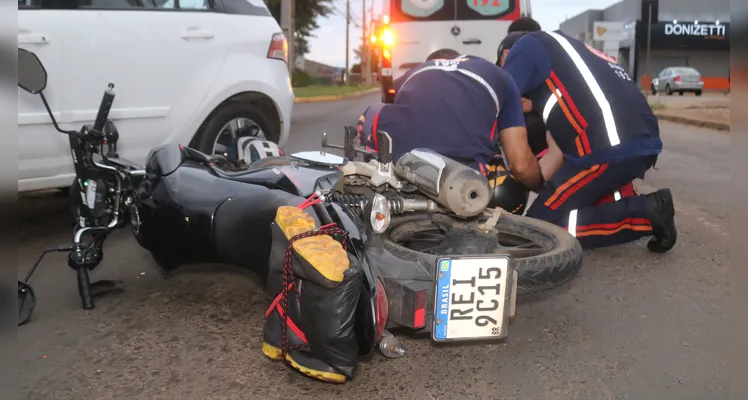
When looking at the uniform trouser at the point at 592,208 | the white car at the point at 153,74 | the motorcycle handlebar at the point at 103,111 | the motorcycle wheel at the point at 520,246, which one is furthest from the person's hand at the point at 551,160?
the motorcycle handlebar at the point at 103,111

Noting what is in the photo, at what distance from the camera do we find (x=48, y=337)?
2.87m

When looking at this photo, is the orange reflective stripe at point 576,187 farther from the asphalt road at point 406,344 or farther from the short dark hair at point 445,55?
the short dark hair at point 445,55

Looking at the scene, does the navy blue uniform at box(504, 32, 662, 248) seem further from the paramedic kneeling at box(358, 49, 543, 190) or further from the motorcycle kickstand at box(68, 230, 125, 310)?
the motorcycle kickstand at box(68, 230, 125, 310)

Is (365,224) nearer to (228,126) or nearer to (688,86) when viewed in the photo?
(228,126)

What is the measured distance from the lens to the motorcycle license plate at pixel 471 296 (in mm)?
2311

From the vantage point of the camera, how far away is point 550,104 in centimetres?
412

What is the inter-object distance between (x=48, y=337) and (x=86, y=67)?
195 cm

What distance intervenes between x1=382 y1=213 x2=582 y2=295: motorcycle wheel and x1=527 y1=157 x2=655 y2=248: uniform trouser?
87 cm

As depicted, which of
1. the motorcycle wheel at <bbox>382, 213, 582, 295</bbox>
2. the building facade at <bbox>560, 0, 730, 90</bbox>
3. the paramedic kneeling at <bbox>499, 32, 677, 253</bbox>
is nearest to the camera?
the motorcycle wheel at <bbox>382, 213, 582, 295</bbox>

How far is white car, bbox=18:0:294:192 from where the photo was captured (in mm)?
4039

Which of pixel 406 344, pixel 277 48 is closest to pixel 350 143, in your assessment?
pixel 406 344

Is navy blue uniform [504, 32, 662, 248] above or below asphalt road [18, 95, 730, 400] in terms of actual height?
above

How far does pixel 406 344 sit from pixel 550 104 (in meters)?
1.96

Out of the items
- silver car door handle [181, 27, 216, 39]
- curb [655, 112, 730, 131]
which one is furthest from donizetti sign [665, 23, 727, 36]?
silver car door handle [181, 27, 216, 39]
